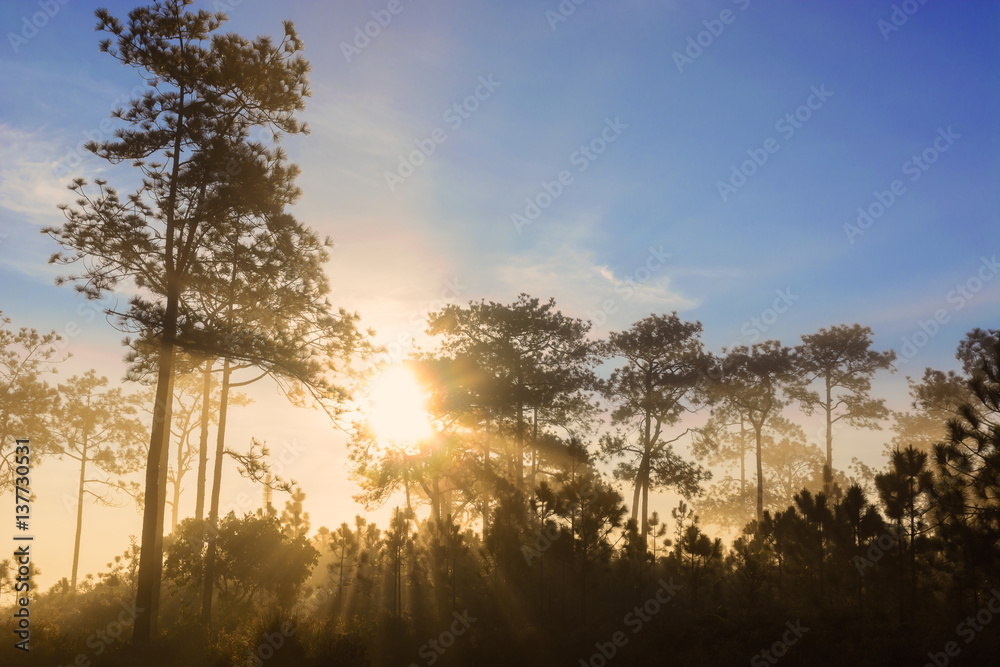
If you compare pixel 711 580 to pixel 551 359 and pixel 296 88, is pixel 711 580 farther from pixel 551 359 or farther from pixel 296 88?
pixel 296 88

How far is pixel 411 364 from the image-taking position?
33.6 metres

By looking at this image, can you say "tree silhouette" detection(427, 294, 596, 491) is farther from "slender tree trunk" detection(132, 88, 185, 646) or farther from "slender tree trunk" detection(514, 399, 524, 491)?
"slender tree trunk" detection(132, 88, 185, 646)

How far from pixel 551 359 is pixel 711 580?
511 inches

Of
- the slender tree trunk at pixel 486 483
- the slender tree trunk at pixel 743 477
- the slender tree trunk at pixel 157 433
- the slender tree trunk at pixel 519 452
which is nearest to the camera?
the slender tree trunk at pixel 157 433

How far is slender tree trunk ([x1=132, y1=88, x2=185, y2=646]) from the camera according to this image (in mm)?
16484

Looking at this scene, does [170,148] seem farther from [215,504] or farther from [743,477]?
[743,477]

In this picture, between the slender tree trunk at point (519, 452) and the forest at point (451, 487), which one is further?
the slender tree trunk at point (519, 452)

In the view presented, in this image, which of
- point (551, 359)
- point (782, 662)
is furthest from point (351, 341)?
point (551, 359)

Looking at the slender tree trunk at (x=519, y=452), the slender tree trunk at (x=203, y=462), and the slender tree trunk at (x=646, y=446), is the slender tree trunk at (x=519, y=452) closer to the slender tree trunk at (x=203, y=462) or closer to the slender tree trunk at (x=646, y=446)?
the slender tree trunk at (x=646, y=446)

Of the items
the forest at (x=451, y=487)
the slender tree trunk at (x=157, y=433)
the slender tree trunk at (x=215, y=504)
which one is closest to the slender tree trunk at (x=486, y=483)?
the forest at (x=451, y=487)

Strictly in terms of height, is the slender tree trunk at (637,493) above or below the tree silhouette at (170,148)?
below

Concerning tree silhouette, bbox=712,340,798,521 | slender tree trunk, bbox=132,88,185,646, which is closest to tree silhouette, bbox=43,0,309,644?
slender tree trunk, bbox=132,88,185,646

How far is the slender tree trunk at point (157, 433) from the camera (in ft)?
54.1

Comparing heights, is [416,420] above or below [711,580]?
above
